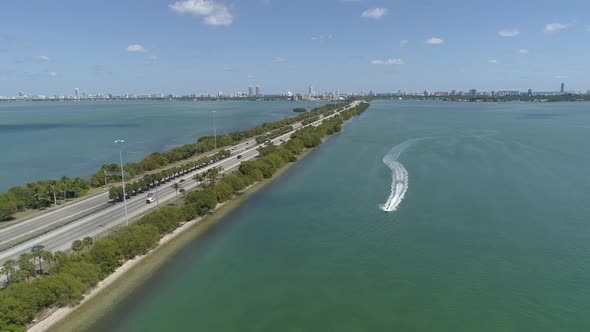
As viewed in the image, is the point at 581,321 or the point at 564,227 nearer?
the point at 581,321

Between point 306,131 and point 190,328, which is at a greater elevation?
point 306,131

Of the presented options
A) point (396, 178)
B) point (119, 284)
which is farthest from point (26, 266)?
point (396, 178)

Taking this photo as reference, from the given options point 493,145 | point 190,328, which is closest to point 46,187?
point 190,328

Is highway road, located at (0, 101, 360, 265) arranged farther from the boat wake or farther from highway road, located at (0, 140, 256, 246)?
the boat wake

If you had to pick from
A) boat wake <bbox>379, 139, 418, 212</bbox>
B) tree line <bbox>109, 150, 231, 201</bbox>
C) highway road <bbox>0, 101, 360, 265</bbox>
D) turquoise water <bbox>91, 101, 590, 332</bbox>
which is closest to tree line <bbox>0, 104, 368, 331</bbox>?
highway road <bbox>0, 101, 360, 265</bbox>

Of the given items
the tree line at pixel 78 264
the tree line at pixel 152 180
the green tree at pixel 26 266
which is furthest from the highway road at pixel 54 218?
the green tree at pixel 26 266

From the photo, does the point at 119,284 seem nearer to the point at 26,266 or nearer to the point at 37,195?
the point at 26,266

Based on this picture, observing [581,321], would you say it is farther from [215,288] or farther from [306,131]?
[306,131]
